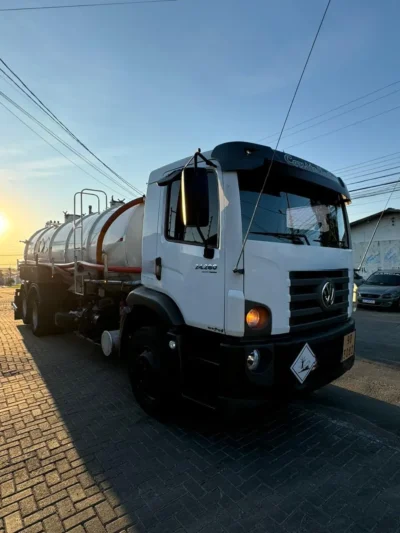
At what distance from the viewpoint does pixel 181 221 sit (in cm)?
325

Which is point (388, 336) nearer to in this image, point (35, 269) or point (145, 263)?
point (145, 263)

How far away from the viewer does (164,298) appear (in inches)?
131

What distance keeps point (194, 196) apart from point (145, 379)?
2158 millimetres

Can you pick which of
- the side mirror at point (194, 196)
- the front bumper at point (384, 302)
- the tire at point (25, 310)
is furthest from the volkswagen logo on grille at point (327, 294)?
the front bumper at point (384, 302)

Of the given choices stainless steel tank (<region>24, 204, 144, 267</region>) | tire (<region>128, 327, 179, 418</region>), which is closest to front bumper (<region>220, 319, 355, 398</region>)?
tire (<region>128, 327, 179, 418</region>)

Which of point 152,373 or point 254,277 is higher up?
point 254,277

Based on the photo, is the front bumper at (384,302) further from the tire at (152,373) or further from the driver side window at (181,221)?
the driver side window at (181,221)

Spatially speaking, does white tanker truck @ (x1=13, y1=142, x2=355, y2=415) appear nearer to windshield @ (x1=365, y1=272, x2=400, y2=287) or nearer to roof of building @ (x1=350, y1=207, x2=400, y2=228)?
windshield @ (x1=365, y1=272, x2=400, y2=287)

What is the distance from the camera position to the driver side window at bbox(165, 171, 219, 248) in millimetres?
2820

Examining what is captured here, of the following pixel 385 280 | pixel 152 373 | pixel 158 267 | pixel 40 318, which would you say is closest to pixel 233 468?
pixel 152 373

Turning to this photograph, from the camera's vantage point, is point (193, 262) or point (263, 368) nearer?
point (263, 368)

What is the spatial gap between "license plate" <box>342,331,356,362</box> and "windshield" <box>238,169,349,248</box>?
0.99m

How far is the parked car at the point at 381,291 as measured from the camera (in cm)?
1205

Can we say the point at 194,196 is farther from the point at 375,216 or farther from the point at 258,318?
the point at 375,216
